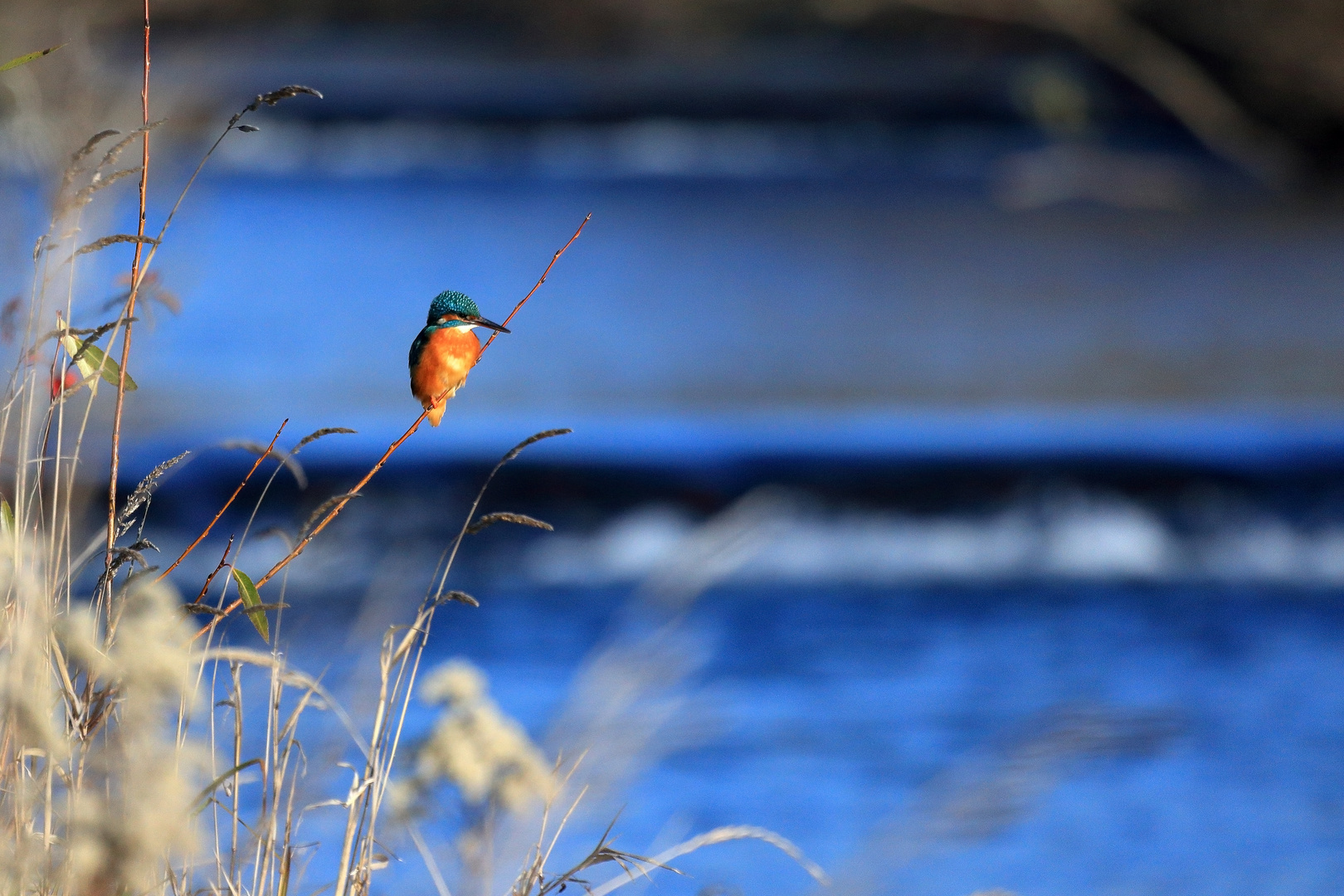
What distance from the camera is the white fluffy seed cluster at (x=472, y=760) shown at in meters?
1.86

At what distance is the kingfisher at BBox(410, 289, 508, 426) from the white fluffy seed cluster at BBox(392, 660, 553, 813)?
2.65ft

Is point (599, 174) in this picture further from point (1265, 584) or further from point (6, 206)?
point (6, 206)

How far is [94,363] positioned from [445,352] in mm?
360

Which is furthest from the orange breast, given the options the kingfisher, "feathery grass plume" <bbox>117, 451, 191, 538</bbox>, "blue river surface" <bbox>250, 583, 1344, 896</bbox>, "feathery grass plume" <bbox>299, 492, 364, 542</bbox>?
"blue river surface" <bbox>250, 583, 1344, 896</bbox>

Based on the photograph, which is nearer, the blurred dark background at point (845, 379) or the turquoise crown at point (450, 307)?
the turquoise crown at point (450, 307)

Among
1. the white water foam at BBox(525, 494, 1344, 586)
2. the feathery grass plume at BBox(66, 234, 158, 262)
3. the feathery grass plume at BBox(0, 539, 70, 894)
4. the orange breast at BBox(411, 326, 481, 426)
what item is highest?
the white water foam at BBox(525, 494, 1344, 586)

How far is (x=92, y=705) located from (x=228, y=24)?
Result: 13535mm

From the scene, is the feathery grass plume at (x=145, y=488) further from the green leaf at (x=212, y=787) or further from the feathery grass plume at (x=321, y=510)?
the green leaf at (x=212, y=787)

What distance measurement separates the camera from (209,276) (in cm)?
1000

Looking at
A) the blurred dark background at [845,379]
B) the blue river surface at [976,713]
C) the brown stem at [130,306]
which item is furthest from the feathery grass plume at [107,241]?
the blue river surface at [976,713]

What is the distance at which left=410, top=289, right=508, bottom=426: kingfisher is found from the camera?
115cm

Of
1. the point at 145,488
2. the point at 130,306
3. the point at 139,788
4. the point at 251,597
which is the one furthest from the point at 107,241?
the point at 139,788

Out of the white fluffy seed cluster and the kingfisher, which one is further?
the white fluffy seed cluster

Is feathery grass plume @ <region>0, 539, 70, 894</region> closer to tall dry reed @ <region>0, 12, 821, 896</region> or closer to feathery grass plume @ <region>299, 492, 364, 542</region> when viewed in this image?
tall dry reed @ <region>0, 12, 821, 896</region>
